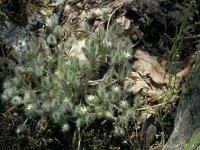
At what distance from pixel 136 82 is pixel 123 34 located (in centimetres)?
44

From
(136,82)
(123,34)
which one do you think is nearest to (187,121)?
(136,82)

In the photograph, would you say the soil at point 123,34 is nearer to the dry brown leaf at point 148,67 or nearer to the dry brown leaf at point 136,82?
the dry brown leaf at point 148,67

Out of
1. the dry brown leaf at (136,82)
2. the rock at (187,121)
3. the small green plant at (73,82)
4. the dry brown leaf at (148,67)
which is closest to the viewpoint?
the rock at (187,121)

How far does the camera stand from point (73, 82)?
2.90m

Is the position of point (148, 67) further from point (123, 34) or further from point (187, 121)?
point (187, 121)

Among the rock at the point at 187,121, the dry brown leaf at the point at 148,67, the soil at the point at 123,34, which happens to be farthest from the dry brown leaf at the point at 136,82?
the rock at the point at 187,121

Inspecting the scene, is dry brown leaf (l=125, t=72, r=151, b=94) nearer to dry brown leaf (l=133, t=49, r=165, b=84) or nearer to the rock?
dry brown leaf (l=133, t=49, r=165, b=84)

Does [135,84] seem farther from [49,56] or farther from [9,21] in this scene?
[9,21]

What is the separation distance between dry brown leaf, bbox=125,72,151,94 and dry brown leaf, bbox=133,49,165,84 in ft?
0.26

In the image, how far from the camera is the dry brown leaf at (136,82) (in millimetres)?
3098

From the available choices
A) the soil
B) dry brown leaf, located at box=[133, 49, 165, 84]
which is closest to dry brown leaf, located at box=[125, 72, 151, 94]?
dry brown leaf, located at box=[133, 49, 165, 84]

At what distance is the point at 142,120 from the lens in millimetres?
2934

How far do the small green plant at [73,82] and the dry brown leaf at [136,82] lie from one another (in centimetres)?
8

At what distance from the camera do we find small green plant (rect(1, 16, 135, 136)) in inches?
113
